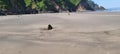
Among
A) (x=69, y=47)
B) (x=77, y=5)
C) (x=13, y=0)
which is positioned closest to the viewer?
(x=69, y=47)

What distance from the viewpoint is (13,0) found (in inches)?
3287

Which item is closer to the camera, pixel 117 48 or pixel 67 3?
pixel 117 48

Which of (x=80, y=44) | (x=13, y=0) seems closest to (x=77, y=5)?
(x=13, y=0)

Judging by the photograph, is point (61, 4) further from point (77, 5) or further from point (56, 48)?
point (56, 48)

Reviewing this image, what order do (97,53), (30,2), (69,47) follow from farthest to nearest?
(30,2) → (69,47) → (97,53)

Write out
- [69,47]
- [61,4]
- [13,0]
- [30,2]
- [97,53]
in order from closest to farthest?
[97,53] < [69,47] < [13,0] < [30,2] < [61,4]

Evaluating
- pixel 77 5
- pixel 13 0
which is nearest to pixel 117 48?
pixel 13 0

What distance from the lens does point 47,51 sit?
9211 mm

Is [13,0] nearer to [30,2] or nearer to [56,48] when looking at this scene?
[30,2]

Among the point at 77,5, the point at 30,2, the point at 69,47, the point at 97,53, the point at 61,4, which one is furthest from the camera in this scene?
the point at 77,5

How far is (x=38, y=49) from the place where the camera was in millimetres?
9383

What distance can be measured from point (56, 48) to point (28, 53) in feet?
3.01

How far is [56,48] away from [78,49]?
2.21 feet

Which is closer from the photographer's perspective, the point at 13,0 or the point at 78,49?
the point at 78,49
